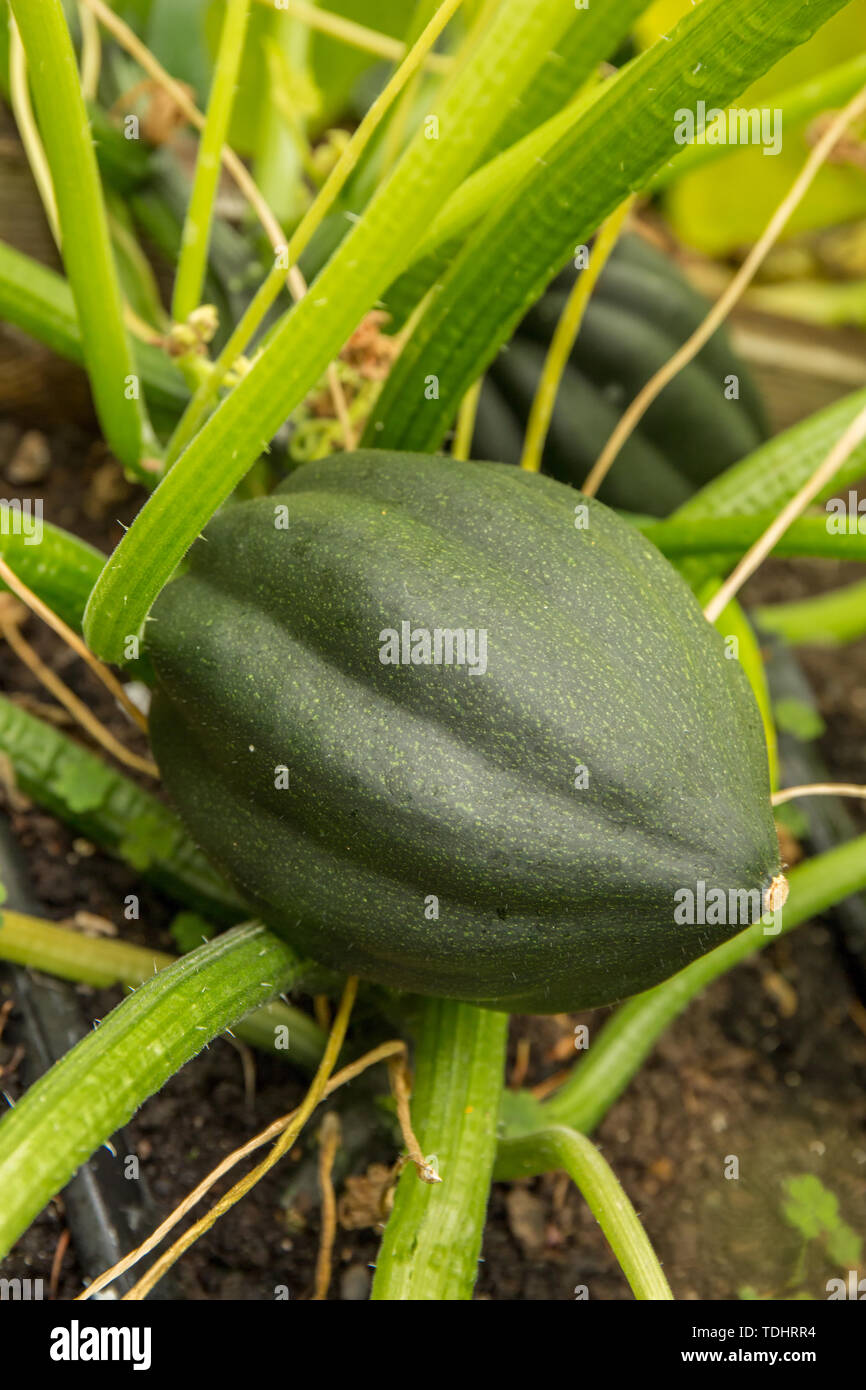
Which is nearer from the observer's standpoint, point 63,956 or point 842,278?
point 63,956

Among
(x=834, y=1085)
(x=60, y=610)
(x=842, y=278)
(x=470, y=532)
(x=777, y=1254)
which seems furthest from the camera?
(x=842, y=278)

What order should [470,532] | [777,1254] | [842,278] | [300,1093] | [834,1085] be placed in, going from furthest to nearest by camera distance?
1. [842,278]
2. [834,1085]
3. [777,1254]
4. [300,1093]
5. [470,532]

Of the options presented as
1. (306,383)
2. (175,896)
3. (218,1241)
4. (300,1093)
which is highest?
(306,383)

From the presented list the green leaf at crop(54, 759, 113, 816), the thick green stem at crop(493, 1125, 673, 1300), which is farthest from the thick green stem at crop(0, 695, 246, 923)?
the thick green stem at crop(493, 1125, 673, 1300)

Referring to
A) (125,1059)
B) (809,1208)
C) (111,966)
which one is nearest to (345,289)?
(125,1059)

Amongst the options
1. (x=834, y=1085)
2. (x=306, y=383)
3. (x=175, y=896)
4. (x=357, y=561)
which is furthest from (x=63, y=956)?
(x=834, y=1085)

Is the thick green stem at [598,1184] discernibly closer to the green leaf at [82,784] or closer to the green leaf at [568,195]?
the green leaf at [82,784]

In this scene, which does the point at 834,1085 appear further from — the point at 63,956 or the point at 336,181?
the point at 336,181
